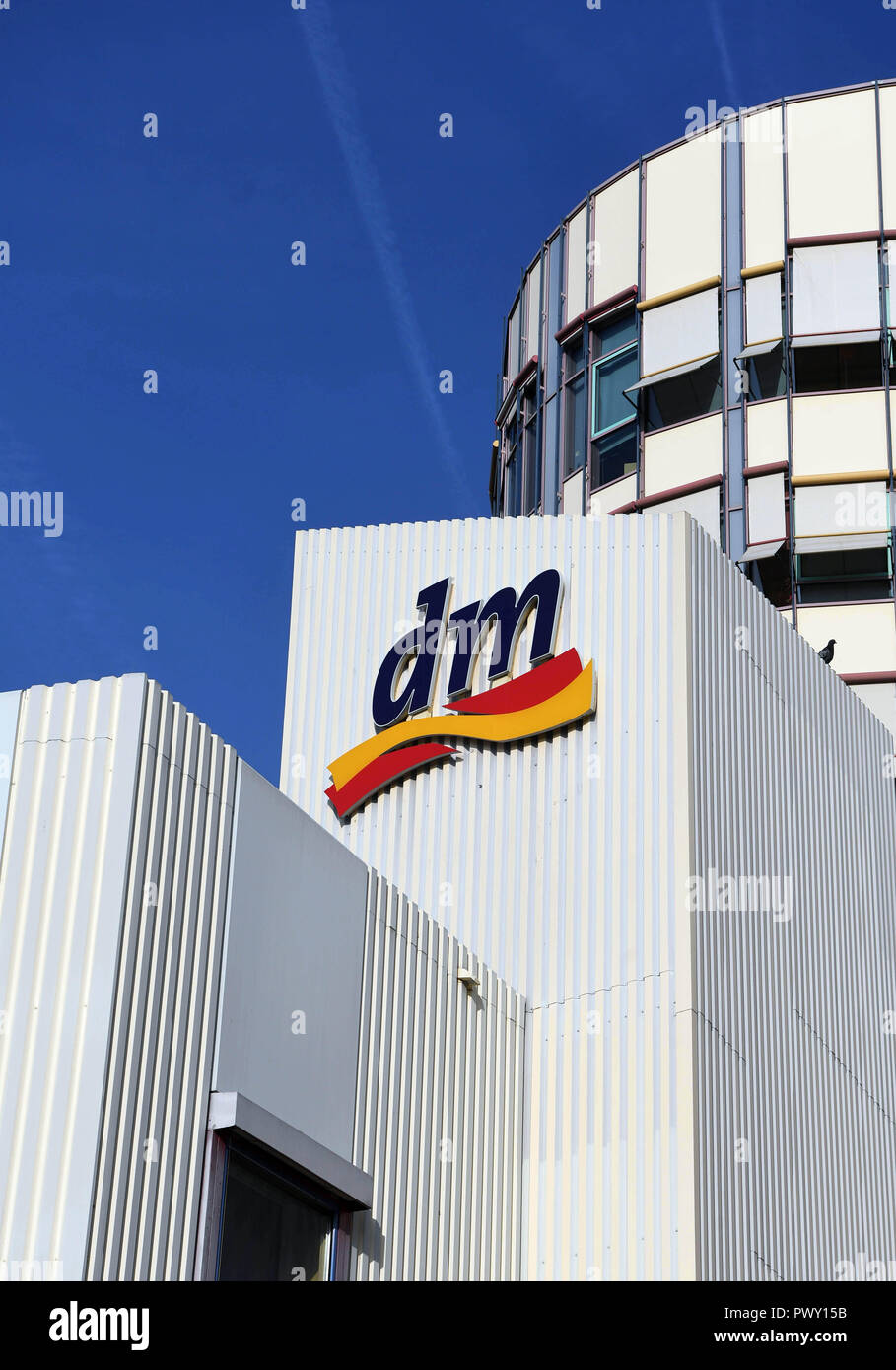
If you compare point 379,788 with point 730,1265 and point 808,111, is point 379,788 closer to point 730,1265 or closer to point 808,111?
point 730,1265

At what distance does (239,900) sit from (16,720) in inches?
87.5

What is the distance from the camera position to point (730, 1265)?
18.1 meters

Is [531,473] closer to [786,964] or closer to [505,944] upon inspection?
[786,964]

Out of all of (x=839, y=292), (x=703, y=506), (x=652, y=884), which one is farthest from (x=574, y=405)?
(x=652, y=884)

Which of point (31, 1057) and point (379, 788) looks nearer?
point (31, 1057)

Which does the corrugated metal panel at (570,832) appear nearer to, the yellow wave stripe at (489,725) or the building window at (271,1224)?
the yellow wave stripe at (489,725)

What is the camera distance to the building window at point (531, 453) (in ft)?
134

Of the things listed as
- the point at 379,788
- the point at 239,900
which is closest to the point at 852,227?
the point at 379,788

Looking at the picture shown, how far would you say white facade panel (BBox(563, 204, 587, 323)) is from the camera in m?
40.5

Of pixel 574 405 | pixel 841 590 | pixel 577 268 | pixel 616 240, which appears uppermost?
pixel 577 268

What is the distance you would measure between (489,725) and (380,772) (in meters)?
1.43

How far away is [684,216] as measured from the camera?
38.3 m

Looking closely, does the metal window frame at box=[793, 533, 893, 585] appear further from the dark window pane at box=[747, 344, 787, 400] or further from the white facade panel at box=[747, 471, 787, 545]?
the dark window pane at box=[747, 344, 787, 400]

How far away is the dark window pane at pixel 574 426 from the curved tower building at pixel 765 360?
5 cm
